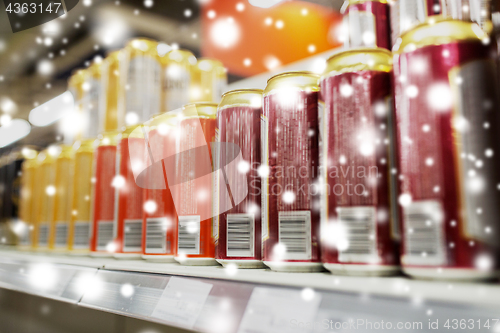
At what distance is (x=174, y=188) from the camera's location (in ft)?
2.64

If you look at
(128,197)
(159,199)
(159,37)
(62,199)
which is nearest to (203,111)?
(159,199)

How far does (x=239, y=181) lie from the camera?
0.68 metres

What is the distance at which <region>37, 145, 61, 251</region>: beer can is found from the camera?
4.34 feet

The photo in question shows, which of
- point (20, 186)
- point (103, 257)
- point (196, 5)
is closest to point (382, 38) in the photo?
point (103, 257)

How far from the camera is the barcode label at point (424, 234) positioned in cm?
43

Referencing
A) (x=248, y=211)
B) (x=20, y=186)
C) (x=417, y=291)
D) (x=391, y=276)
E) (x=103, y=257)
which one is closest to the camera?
(x=417, y=291)

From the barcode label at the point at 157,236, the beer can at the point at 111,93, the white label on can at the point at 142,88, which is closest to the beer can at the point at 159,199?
the barcode label at the point at 157,236

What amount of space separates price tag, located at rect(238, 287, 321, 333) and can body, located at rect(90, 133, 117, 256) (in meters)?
0.61

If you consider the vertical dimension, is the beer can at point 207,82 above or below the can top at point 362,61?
above

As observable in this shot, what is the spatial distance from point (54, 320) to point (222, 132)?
5.19ft

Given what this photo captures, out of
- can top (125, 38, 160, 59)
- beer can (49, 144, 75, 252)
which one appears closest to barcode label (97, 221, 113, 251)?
beer can (49, 144, 75, 252)

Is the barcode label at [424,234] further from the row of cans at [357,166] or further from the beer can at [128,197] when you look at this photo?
the beer can at [128,197]

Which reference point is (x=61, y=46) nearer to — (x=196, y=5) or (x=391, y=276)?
(x=196, y=5)

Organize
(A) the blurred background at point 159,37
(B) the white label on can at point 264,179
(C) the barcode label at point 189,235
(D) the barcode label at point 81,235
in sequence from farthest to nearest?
(A) the blurred background at point 159,37, (D) the barcode label at point 81,235, (C) the barcode label at point 189,235, (B) the white label on can at point 264,179
